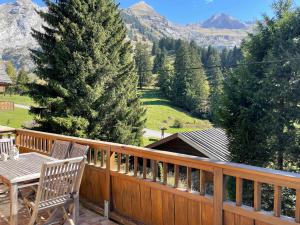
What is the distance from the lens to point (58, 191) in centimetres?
315

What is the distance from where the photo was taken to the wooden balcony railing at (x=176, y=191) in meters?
2.28

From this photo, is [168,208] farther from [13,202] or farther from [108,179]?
[13,202]

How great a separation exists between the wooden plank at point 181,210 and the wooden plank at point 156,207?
9.3 inches

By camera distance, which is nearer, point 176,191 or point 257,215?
point 257,215

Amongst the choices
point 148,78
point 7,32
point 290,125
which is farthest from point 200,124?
point 7,32

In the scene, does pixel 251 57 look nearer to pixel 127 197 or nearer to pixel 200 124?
pixel 127 197

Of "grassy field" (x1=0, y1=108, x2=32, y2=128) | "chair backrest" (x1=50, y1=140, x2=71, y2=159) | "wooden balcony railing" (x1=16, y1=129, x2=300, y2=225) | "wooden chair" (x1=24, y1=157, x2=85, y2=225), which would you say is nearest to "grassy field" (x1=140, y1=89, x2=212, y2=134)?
"grassy field" (x1=0, y1=108, x2=32, y2=128)

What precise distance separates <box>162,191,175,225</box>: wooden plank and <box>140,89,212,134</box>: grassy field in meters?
32.2

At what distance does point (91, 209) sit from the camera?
4.16 m

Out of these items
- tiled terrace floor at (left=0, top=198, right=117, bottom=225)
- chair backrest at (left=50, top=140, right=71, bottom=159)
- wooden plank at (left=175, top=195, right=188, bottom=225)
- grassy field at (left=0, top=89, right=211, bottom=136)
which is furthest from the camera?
grassy field at (left=0, top=89, right=211, bottom=136)

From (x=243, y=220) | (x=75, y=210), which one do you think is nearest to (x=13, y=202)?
(x=75, y=210)

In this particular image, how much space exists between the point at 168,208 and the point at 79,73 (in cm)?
934

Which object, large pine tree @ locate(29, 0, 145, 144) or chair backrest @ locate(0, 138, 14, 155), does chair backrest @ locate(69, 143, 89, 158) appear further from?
large pine tree @ locate(29, 0, 145, 144)

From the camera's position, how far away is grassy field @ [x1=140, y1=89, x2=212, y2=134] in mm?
37938
